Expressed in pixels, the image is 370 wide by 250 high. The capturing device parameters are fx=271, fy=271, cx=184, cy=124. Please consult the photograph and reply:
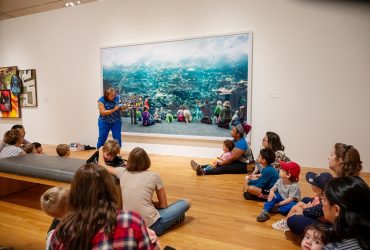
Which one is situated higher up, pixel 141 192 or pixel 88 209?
pixel 88 209

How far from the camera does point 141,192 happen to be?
7.40 feet

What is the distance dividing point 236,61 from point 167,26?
5.54 ft

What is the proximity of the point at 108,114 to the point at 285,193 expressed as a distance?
3611 mm

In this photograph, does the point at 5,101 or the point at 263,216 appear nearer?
the point at 263,216

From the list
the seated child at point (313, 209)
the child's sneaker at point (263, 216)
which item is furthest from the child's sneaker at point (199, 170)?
the seated child at point (313, 209)

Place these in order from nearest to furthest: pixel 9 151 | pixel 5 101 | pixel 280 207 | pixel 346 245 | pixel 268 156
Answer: pixel 346 245
pixel 280 207
pixel 268 156
pixel 9 151
pixel 5 101

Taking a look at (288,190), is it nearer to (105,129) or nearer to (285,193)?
(285,193)

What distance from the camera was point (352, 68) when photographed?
4.44m

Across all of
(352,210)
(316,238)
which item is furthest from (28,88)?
(352,210)

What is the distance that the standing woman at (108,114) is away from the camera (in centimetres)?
521

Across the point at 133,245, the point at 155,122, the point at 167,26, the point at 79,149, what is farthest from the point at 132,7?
the point at 133,245

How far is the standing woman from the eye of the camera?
5211 millimetres

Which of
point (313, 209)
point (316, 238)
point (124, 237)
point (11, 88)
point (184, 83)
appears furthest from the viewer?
point (11, 88)

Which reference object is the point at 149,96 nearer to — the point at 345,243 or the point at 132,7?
the point at 132,7
